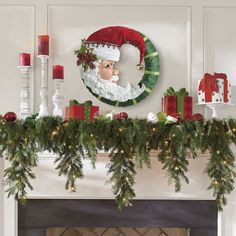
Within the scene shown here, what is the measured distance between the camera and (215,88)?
3434 millimetres

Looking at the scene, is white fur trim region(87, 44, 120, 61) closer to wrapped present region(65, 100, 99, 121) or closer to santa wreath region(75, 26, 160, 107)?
santa wreath region(75, 26, 160, 107)

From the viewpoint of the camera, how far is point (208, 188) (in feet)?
11.0

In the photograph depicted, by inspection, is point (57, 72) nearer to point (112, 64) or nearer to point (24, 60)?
point (24, 60)

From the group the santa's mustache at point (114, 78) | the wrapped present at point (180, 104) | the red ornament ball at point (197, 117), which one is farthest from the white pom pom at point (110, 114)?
the red ornament ball at point (197, 117)

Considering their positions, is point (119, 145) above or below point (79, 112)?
below

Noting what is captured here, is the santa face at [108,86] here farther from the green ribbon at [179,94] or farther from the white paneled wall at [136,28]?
the green ribbon at [179,94]

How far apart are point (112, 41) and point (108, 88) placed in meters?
0.27

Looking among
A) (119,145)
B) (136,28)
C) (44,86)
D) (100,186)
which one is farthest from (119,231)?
(136,28)

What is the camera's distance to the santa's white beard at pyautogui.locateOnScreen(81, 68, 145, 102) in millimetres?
3570

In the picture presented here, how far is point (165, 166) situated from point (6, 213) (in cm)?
93

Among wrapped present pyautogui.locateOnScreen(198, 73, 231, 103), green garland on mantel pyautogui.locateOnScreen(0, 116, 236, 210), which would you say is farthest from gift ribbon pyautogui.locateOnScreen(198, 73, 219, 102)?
green garland on mantel pyautogui.locateOnScreen(0, 116, 236, 210)

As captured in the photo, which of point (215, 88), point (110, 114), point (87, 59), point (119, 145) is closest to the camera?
point (119, 145)

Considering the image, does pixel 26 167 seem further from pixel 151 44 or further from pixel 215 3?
pixel 215 3

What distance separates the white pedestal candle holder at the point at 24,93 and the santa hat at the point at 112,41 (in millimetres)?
382
